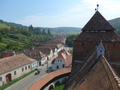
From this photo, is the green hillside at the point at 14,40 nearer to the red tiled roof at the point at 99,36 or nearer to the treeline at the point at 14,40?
the treeline at the point at 14,40

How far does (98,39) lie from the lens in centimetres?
1648

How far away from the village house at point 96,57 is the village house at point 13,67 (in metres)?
20.6

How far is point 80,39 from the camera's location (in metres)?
17.8

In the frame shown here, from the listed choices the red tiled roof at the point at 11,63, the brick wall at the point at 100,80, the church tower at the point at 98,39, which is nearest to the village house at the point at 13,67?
the red tiled roof at the point at 11,63

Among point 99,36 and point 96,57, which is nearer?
point 96,57

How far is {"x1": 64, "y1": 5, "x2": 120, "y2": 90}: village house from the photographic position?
8.97 metres

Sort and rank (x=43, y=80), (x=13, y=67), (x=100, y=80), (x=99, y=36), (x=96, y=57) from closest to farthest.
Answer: (x=100, y=80) < (x=96, y=57) < (x=99, y=36) < (x=43, y=80) < (x=13, y=67)

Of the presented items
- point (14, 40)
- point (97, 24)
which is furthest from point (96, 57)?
point (14, 40)

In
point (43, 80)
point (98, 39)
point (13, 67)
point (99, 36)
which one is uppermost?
point (99, 36)

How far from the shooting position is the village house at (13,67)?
96.4 feet

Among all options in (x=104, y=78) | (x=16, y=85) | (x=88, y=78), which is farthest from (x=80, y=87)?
(x=16, y=85)

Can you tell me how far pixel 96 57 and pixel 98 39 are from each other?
539cm

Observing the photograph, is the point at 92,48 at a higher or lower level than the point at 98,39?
lower

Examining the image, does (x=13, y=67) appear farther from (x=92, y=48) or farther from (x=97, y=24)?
(x=97, y=24)
